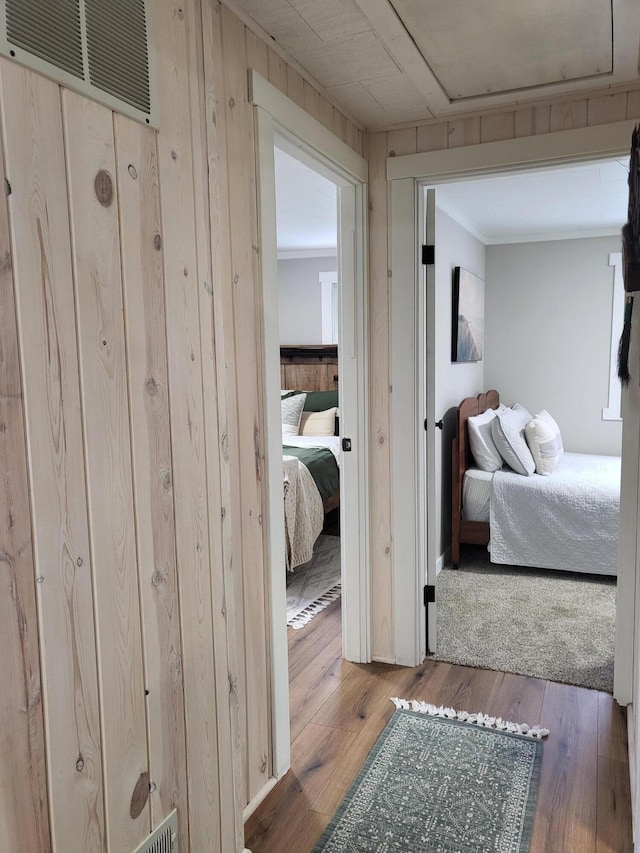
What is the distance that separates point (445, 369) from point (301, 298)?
2438 millimetres

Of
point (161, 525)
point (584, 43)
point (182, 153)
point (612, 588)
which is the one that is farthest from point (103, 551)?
point (612, 588)

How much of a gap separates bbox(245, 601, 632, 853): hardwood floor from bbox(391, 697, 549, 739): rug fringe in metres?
0.04

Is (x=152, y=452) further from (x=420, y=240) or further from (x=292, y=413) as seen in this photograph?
(x=292, y=413)

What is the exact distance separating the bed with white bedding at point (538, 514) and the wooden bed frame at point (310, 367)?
200 centimetres

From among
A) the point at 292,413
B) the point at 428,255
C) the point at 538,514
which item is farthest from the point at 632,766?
the point at 292,413

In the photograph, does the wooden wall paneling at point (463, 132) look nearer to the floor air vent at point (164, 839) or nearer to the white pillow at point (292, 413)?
the floor air vent at point (164, 839)

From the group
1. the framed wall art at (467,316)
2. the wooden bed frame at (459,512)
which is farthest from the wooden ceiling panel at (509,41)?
the wooden bed frame at (459,512)

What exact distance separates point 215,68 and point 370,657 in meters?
2.38

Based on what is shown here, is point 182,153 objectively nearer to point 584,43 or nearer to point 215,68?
point 215,68

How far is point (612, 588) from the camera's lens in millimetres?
3836

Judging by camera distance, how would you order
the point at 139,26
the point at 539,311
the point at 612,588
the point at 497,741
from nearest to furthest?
the point at 139,26 → the point at 497,741 → the point at 612,588 → the point at 539,311

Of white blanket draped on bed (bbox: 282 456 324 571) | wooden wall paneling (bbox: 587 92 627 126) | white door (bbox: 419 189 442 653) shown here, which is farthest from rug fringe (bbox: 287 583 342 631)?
wooden wall paneling (bbox: 587 92 627 126)

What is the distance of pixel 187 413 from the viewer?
1521 millimetres

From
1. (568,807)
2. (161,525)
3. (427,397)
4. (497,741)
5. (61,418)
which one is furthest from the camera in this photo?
(427,397)
